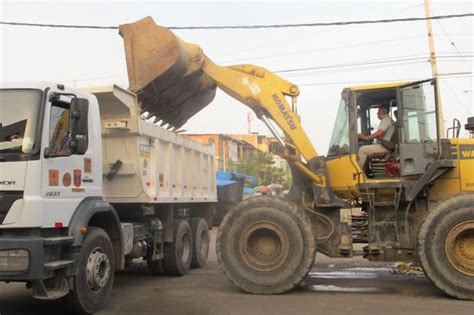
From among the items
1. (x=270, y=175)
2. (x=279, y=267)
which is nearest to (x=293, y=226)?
(x=279, y=267)

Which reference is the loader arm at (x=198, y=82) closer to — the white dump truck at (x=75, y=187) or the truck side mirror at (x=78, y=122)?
the white dump truck at (x=75, y=187)

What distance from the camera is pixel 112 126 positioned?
313 inches

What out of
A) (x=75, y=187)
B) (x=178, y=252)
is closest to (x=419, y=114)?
(x=178, y=252)

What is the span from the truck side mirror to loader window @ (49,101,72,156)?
3.3 inches

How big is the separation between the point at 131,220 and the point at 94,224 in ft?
4.87

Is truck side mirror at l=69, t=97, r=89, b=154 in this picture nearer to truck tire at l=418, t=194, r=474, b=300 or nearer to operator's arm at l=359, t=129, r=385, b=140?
operator's arm at l=359, t=129, r=385, b=140

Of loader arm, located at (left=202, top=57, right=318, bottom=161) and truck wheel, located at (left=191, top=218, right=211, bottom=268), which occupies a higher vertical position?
loader arm, located at (left=202, top=57, right=318, bottom=161)

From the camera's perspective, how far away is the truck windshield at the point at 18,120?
569 cm

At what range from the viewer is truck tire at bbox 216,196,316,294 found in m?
7.76

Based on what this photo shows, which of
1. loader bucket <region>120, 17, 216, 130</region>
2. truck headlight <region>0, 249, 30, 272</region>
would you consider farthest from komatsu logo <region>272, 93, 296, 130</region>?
truck headlight <region>0, 249, 30, 272</region>

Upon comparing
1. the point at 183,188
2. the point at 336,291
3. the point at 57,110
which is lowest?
the point at 336,291

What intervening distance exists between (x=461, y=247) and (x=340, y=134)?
247 cm

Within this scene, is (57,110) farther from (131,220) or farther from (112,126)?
(131,220)

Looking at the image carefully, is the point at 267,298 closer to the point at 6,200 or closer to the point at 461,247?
the point at 461,247
